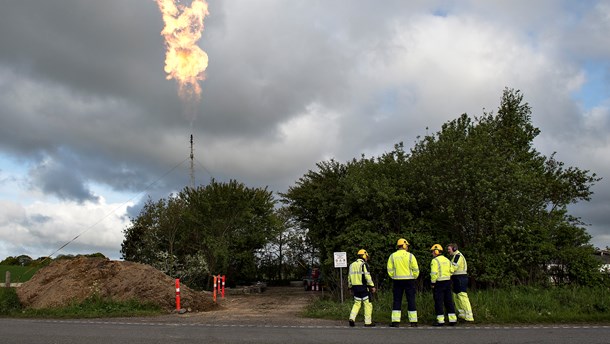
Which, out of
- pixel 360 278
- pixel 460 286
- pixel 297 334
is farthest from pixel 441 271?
pixel 297 334

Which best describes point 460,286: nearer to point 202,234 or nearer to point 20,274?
point 202,234

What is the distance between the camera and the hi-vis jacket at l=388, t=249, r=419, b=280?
470 inches

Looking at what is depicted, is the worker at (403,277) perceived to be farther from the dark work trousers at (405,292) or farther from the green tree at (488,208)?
the green tree at (488,208)

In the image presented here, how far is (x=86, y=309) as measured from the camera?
16.8 metres

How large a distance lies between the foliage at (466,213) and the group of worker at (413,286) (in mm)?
5495

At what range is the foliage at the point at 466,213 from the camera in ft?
57.6

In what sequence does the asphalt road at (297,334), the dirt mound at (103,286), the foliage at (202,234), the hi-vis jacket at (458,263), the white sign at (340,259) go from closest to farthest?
the asphalt road at (297,334) < the hi-vis jacket at (458,263) < the white sign at (340,259) < the dirt mound at (103,286) < the foliage at (202,234)

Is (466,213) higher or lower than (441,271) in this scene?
higher

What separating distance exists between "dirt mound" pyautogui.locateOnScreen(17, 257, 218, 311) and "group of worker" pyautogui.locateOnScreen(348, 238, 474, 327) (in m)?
8.49

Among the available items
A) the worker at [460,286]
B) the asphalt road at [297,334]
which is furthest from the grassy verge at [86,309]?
the worker at [460,286]

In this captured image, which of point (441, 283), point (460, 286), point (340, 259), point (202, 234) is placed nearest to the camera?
point (441, 283)

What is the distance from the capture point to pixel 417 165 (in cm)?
Result: 1892

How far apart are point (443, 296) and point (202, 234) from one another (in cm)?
2352

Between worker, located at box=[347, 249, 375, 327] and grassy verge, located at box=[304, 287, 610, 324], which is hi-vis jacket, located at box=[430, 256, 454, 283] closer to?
grassy verge, located at box=[304, 287, 610, 324]
